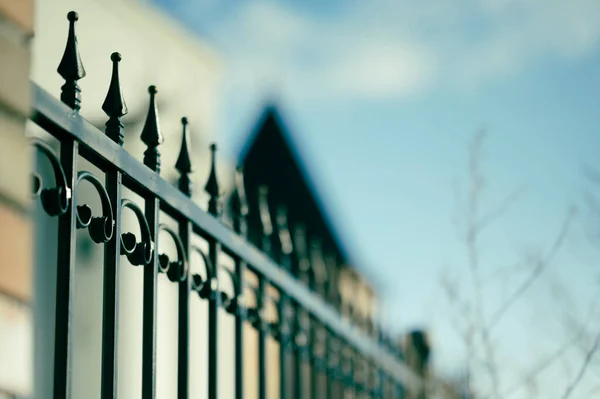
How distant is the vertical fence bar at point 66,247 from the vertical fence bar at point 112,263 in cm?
16

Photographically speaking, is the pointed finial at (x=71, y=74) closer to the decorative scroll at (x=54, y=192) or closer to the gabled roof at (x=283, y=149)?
the decorative scroll at (x=54, y=192)

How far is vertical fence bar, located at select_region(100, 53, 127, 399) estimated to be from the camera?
2092 millimetres

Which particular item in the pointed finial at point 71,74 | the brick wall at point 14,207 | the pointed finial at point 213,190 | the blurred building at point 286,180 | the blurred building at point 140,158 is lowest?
the brick wall at point 14,207

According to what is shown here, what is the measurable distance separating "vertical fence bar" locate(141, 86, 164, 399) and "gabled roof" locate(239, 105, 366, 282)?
9911 mm

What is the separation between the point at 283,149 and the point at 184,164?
10.1m

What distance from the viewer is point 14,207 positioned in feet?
4.26

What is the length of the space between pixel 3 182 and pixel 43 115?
0.67 metres

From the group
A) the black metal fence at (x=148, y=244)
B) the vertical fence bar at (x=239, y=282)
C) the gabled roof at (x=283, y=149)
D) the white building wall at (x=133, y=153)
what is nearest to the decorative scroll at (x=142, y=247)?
the black metal fence at (x=148, y=244)

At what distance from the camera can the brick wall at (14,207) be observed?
1263 millimetres

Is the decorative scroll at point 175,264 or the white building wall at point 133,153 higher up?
the white building wall at point 133,153

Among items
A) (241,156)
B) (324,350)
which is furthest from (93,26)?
(241,156)

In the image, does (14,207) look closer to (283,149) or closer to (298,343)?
(298,343)

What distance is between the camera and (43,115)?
6.27ft

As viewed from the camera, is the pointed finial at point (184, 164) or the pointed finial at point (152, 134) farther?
the pointed finial at point (184, 164)
